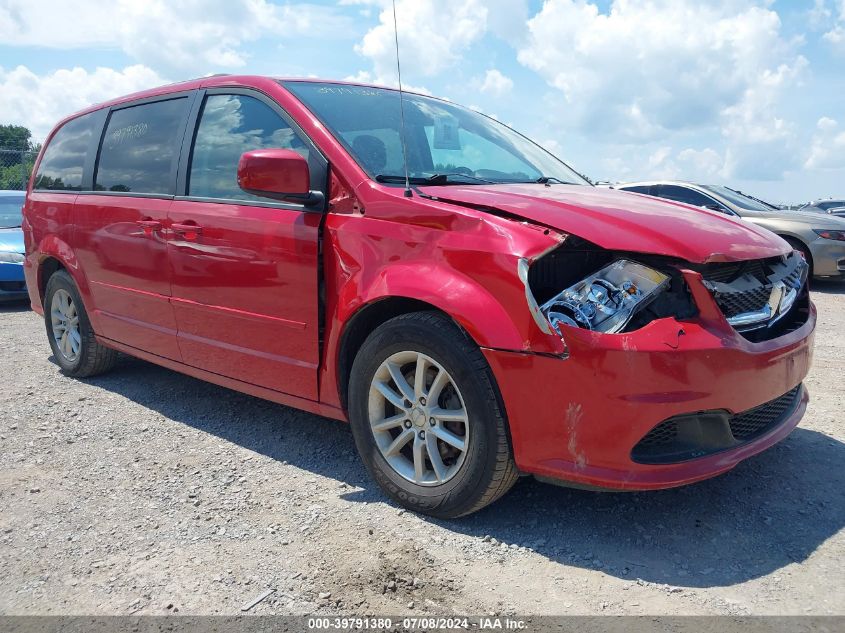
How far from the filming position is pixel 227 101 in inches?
150

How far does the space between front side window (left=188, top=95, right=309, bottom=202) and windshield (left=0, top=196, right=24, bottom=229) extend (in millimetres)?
6724

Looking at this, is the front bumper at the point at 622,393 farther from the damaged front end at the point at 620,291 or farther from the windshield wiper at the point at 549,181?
the windshield wiper at the point at 549,181

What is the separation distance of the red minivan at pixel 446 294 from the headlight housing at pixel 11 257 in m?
5.16

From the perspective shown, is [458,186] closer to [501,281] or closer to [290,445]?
[501,281]

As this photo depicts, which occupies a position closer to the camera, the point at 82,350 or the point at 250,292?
the point at 250,292

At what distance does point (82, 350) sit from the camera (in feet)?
16.6

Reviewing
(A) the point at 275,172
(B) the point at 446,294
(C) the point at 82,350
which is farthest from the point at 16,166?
(B) the point at 446,294

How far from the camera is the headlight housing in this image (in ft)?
27.9

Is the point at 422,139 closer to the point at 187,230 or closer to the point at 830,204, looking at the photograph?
the point at 187,230

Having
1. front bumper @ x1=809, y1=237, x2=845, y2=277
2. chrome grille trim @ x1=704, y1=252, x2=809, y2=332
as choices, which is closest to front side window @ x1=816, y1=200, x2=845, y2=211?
front bumper @ x1=809, y1=237, x2=845, y2=277

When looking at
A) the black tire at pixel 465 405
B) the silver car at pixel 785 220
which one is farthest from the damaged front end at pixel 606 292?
the silver car at pixel 785 220

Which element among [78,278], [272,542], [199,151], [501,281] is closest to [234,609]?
[272,542]

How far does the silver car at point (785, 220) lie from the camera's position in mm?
9422

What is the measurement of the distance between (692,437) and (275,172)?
6.46 feet
